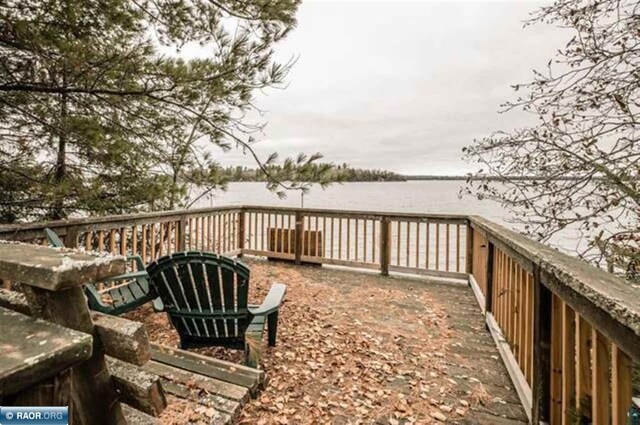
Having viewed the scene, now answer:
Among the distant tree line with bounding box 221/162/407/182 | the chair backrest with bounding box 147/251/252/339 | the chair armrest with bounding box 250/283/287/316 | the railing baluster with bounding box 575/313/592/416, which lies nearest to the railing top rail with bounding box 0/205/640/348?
the railing baluster with bounding box 575/313/592/416

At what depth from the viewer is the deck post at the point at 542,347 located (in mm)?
1632

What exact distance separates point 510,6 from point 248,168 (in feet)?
13.3

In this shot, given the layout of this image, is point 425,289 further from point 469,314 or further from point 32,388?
point 32,388

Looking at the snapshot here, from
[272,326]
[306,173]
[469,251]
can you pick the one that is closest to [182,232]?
[306,173]

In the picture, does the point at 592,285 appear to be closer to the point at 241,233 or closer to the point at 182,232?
the point at 182,232

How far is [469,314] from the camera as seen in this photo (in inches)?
150

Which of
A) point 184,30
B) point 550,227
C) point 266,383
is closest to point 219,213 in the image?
point 184,30

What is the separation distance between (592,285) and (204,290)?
6.72 feet

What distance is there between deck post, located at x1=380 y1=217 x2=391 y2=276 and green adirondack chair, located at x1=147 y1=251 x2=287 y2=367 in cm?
327

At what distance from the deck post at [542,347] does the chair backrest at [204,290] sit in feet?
5.40

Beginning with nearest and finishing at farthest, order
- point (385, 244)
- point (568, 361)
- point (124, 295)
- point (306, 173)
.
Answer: point (568, 361) < point (124, 295) < point (306, 173) < point (385, 244)

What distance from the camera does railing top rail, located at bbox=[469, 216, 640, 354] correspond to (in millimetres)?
825

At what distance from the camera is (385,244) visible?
17.8ft

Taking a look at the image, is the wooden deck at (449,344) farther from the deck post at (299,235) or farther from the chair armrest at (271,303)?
the chair armrest at (271,303)
